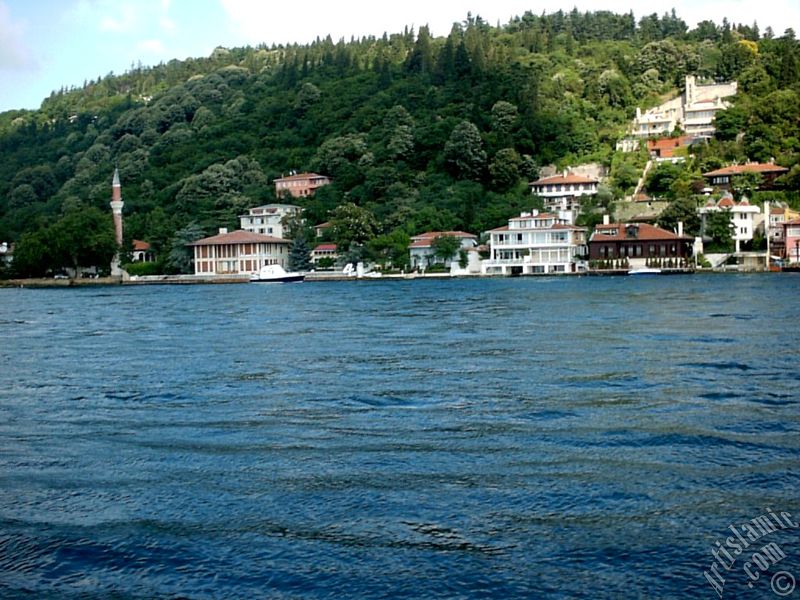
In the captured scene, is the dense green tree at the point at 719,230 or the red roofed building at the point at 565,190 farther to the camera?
the red roofed building at the point at 565,190

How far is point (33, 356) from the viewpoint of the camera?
787 inches

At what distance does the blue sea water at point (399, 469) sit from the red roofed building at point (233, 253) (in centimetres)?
5943

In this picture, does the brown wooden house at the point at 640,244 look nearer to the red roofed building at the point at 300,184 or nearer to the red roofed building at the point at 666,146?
the red roofed building at the point at 666,146

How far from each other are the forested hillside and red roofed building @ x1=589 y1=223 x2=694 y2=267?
9316 mm

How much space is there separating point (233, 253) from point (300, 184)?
50.0ft

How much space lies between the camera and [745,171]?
70.2 meters

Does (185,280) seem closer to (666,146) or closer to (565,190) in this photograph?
(565,190)

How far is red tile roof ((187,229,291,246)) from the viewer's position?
78500mm

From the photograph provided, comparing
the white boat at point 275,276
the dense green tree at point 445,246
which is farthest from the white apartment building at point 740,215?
the white boat at point 275,276

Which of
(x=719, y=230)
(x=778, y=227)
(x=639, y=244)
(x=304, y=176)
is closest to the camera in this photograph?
(x=719, y=230)

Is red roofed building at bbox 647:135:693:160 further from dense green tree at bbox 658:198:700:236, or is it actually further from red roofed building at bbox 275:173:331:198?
red roofed building at bbox 275:173:331:198

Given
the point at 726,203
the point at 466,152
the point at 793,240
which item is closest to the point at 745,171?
the point at 726,203

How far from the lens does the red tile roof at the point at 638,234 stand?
6384 cm

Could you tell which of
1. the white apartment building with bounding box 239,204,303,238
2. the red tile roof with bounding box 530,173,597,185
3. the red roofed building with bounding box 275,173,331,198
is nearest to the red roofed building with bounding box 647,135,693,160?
the red tile roof with bounding box 530,173,597,185
